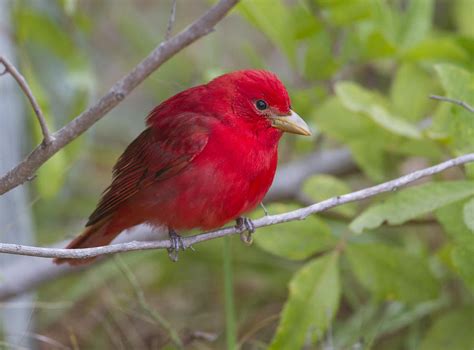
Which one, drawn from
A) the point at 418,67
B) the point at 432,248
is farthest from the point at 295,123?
the point at 432,248

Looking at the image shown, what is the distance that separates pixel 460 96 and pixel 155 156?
3.55 ft

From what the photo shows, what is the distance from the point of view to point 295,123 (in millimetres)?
3010

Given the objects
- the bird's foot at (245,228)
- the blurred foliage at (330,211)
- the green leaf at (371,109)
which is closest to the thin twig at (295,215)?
the bird's foot at (245,228)

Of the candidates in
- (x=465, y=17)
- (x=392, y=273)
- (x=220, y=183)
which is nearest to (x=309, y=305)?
(x=392, y=273)

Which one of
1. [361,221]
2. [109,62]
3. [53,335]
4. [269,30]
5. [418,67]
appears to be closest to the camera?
[361,221]

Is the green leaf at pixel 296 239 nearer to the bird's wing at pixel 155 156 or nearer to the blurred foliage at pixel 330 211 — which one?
the blurred foliage at pixel 330 211

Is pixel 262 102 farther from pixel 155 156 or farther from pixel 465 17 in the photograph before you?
pixel 465 17

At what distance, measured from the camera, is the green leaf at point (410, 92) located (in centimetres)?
384

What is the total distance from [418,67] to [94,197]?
226 centimetres

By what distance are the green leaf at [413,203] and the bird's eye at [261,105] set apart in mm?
510

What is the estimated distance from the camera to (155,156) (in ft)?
10.0

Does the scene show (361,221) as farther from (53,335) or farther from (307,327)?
(53,335)

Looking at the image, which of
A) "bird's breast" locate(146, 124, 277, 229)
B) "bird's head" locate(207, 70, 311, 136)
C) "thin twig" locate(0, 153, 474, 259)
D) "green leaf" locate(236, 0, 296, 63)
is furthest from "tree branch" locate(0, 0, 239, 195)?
"green leaf" locate(236, 0, 296, 63)

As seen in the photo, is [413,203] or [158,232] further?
[158,232]
